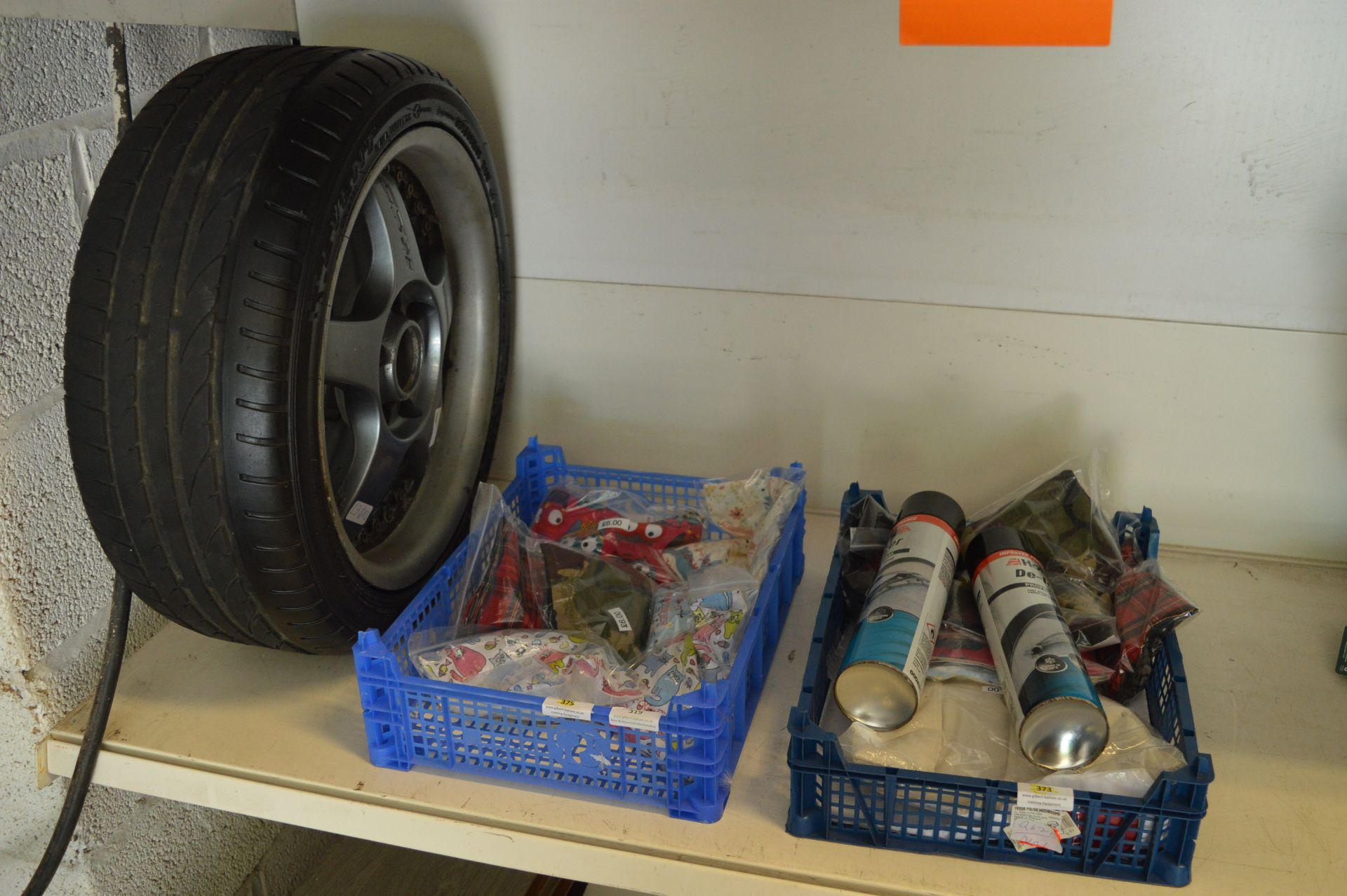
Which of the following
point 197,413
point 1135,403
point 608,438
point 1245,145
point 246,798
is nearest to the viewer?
point 197,413

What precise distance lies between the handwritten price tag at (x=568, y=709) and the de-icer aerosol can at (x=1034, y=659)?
13.8 inches

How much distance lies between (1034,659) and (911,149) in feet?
1.99

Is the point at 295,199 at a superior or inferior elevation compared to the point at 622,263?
superior

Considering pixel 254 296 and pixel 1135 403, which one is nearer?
pixel 254 296

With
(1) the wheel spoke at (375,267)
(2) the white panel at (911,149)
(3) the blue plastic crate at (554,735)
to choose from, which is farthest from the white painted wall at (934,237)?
(3) the blue plastic crate at (554,735)

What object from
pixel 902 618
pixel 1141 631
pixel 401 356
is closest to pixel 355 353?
pixel 401 356

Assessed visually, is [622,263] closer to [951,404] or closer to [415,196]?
[415,196]

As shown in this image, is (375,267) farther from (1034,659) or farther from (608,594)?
(1034,659)

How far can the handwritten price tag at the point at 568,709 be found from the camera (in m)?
0.86

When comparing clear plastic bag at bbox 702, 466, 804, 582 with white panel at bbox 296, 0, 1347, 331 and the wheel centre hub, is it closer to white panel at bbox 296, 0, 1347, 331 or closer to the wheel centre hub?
white panel at bbox 296, 0, 1347, 331

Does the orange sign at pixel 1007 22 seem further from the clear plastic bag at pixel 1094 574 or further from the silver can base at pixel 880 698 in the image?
the silver can base at pixel 880 698

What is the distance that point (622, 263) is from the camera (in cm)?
133

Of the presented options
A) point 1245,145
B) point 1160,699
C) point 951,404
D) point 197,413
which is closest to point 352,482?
point 197,413

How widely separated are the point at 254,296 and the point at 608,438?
65 centimetres
